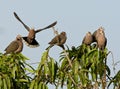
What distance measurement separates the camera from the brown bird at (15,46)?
29.9 ft

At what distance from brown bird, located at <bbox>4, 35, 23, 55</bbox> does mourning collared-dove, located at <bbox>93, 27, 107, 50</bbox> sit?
1.60 m

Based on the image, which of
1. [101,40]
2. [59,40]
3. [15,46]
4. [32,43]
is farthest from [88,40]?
[15,46]

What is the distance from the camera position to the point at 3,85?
7219 millimetres

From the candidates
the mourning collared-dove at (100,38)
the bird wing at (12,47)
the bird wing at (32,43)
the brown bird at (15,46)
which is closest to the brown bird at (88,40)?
the mourning collared-dove at (100,38)

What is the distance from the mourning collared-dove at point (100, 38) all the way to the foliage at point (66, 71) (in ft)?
0.31

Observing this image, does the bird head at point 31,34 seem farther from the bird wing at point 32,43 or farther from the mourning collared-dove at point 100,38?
the mourning collared-dove at point 100,38

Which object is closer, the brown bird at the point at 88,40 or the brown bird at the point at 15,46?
the brown bird at the point at 88,40

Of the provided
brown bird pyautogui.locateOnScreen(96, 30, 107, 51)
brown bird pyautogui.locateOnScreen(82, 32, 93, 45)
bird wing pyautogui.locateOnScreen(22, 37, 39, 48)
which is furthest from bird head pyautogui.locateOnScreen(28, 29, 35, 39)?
brown bird pyautogui.locateOnScreen(96, 30, 107, 51)

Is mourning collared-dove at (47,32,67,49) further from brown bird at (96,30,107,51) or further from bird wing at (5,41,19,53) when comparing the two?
bird wing at (5,41,19,53)

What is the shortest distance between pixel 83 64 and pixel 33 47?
1745 mm

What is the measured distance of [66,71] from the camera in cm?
755

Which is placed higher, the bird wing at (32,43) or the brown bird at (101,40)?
the bird wing at (32,43)

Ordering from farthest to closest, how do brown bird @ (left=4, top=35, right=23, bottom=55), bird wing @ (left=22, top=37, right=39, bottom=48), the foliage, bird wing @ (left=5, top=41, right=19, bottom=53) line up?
bird wing @ (left=5, top=41, right=19, bottom=53) → brown bird @ (left=4, top=35, right=23, bottom=55) → bird wing @ (left=22, top=37, right=39, bottom=48) → the foliage

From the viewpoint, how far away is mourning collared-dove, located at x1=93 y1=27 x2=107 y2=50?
781 centimetres
